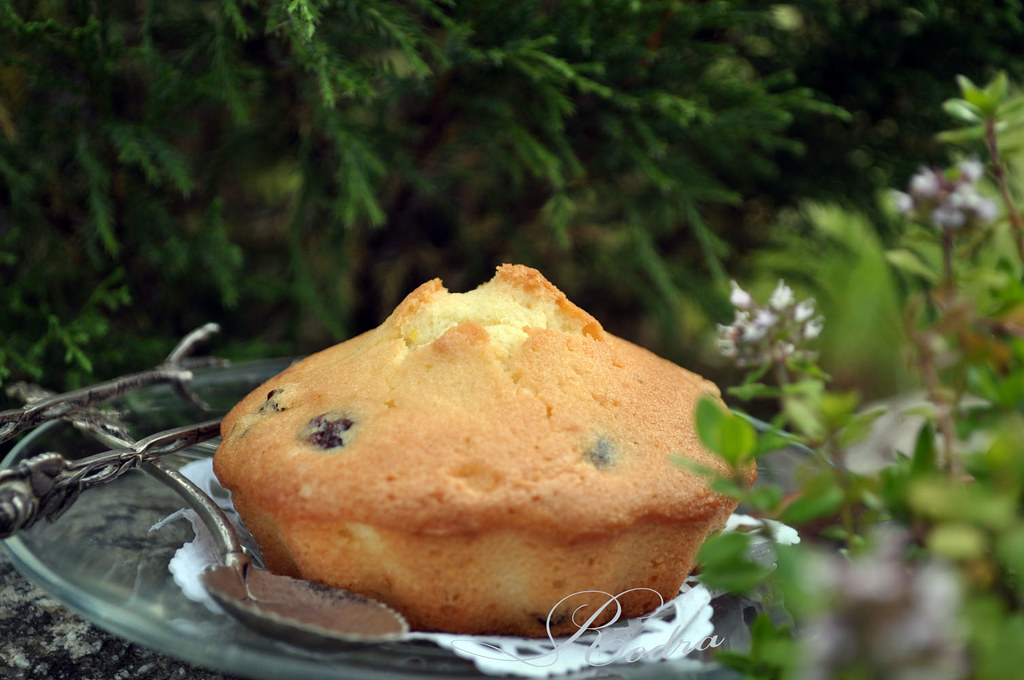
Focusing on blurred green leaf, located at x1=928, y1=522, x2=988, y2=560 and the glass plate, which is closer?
blurred green leaf, located at x1=928, y1=522, x2=988, y2=560

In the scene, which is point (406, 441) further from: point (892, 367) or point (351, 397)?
point (892, 367)

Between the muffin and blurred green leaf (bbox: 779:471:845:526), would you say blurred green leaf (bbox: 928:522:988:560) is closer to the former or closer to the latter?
blurred green leaf (bbox: 779:471:845:526)

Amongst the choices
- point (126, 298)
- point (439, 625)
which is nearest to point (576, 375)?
point (439, 625)

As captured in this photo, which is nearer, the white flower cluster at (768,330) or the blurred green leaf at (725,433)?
the blurred green leaf at (725,433)

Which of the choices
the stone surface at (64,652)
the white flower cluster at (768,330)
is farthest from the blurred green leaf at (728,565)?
the stone surface at (64,652)

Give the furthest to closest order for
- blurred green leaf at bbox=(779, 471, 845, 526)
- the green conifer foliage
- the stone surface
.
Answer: the green conifer foliage → the stone surface → blurred green leaf at bbox=(779, 471, 845, 526)
